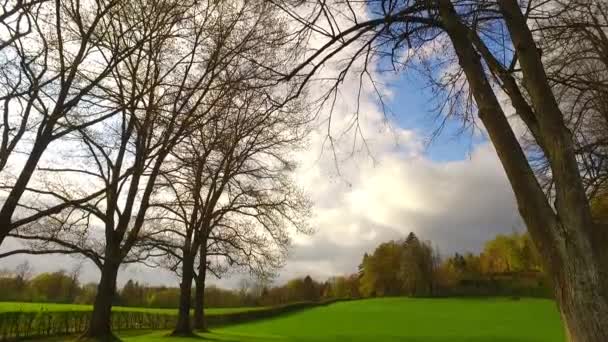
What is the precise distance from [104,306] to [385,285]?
74.9 meters

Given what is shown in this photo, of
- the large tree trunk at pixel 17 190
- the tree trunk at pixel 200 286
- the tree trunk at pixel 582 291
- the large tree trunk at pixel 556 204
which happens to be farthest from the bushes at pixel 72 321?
the tree trunk at pixel 582 291

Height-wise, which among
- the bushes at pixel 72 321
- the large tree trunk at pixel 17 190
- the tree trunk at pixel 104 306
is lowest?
the bushes at pixel 72 321

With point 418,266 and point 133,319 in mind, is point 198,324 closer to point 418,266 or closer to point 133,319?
point 133,319

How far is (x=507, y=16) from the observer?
3.82 m

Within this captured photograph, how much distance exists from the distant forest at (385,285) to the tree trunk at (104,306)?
27581 millimetres

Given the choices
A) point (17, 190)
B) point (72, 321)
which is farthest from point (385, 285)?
point (17, 190)

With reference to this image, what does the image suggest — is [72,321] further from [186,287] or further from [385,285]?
[385,285]

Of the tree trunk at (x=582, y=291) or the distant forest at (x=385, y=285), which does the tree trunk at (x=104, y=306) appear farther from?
the distant forest at (x=385, y=285)

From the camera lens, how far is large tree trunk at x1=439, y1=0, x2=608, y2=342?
2.86 metres

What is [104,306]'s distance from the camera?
1108 cm

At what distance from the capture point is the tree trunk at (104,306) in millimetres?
10838

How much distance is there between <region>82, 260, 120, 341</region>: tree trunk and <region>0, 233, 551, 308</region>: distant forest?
27.6m

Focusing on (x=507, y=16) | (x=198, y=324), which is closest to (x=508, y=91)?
(x=507, y=16)

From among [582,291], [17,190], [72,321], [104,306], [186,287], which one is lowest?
[72,321]
